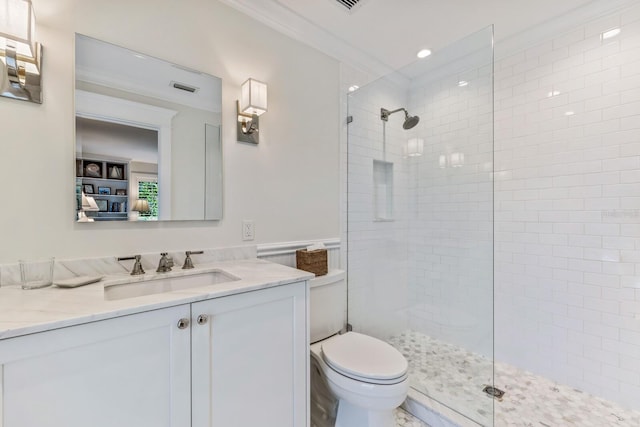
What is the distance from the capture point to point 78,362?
752 millimetres

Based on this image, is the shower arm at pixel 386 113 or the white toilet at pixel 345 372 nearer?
the white toilet at pixel 345 372

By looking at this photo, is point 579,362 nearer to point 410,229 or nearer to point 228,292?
point 410,229

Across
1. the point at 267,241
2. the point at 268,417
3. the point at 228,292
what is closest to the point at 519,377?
the point at 268,417

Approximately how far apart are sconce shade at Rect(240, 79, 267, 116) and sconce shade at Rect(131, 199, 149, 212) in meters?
0.71

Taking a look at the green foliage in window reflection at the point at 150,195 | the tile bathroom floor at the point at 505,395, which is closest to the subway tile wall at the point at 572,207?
the tile bathroom floor at the point at 505,395

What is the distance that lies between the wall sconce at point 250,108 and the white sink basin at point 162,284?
771 millimetres

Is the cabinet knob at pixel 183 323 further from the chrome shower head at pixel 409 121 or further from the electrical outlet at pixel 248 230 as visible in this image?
the chrome shower head at pixel 409 121

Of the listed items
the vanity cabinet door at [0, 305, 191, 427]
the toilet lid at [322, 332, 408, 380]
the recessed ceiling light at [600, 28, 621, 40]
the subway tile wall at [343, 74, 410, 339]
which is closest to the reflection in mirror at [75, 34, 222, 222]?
the vanity cabinet door at [0, 305, 191, 427]

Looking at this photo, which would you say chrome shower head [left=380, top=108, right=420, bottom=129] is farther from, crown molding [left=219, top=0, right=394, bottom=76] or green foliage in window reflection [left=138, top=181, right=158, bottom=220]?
green foliage in window reflection [left=138, top=181, right=158, bottom=220]

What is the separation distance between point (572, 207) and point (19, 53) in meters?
2.95

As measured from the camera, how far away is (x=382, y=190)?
2.35 m

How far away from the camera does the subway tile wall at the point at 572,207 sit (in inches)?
66.2

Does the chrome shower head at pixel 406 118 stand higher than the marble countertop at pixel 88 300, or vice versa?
the chrome shower head at pixel 406 118

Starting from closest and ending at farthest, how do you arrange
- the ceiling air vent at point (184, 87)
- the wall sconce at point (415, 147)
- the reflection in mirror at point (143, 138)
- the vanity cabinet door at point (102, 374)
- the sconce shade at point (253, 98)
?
the vanity cabinet door at point (102, 374), the reflection in mirror at point (143, 138), the ceiling air vent at point (184, 87), the sconce shade at point (253, 98), the wall sconce at point (415, 147)
